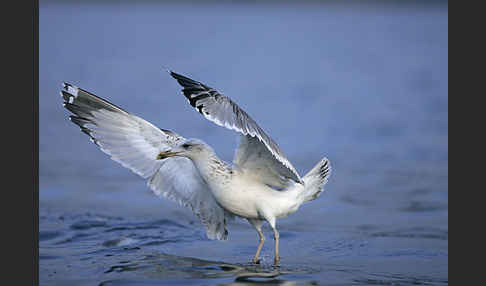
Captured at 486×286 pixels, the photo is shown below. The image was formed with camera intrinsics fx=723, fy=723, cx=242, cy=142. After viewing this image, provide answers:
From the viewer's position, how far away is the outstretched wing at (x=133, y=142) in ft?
24.5

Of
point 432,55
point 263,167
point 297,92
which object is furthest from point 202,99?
point 432,55

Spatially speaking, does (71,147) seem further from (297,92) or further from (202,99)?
(297,92)

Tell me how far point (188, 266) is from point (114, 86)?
13337mm

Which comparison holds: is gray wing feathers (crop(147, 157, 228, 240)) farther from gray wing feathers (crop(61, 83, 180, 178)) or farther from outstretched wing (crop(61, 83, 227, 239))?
gray wing feathers (crop(61, 83, 180, 178))

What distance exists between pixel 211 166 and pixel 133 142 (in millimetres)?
1068

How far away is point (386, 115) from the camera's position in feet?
52.5

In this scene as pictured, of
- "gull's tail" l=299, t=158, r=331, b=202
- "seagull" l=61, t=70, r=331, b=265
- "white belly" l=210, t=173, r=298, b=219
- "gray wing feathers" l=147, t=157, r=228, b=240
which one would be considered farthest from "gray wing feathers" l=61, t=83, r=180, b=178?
"gull's tail" l=299, t=158, r=331, b=202

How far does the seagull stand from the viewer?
661 centimetres

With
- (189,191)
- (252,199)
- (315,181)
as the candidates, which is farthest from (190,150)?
(315,181)

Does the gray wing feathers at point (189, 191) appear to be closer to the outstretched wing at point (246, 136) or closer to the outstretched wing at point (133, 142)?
the outstretched wing at point (133, 142)

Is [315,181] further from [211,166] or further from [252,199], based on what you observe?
[211,166]

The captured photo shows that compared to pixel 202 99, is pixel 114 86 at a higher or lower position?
higher

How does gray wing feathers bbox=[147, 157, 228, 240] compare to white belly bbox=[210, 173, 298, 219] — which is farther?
gray wing feathers bbox=[147, 157, 228, 240]

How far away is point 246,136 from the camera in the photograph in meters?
6.72
